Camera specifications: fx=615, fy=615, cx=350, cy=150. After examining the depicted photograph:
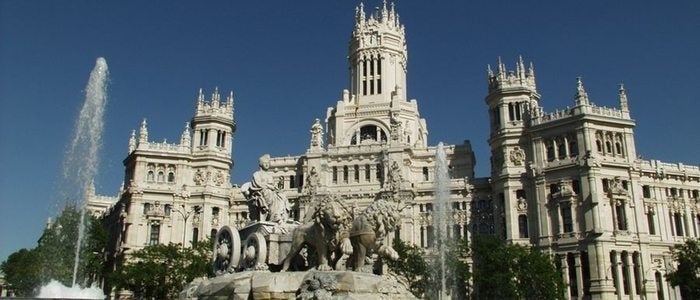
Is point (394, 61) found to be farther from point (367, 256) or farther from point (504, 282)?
point (367, 256)

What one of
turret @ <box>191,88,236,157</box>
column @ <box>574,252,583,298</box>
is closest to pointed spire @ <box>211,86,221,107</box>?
turret @ <box>191,88,236,157</box>

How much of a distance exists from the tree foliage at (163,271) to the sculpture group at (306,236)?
32670 millimetres

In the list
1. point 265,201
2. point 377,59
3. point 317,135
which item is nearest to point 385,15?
point 377,59

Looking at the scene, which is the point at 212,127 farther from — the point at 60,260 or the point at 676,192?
the point at 676,192

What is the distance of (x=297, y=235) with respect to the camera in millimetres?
20188

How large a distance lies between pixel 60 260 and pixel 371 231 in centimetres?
4210

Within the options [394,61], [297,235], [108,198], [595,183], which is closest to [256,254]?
[297,235]

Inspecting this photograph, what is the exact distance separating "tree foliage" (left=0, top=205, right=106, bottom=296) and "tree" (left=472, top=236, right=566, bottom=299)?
3198 centimetres

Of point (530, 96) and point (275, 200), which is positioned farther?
point (530, 96)

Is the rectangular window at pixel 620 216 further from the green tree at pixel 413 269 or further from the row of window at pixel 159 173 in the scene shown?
the row of window at pixel 159 173

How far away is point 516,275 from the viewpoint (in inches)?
1967

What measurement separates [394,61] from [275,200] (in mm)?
62737

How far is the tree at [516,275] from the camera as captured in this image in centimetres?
4906

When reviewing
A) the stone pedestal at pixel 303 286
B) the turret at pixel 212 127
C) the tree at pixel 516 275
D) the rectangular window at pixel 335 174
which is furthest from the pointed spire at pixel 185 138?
the stone pedestal at pixel 303 286
